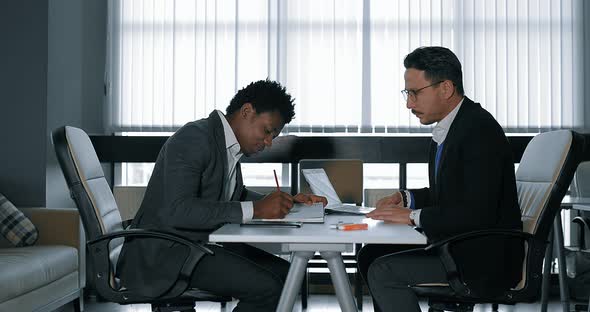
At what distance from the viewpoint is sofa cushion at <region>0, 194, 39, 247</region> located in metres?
3.89

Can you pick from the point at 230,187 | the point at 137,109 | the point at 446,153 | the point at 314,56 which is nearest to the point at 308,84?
the point at 314,56

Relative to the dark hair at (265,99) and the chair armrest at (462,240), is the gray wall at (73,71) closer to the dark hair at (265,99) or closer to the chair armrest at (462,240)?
the dark hair at (265,99)

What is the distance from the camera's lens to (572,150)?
240 cm

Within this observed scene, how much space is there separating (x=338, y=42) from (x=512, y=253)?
319 cm

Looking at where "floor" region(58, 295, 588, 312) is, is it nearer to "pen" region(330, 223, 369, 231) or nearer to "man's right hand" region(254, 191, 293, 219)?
"man's right hand" region(254, 191, 293, 219)

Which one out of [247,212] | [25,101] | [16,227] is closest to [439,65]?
[247,212]

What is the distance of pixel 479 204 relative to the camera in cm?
229

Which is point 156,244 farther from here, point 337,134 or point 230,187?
point 337,134

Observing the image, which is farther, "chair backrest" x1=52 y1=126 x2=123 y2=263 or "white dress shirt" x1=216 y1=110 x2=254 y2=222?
"white dress shirt" x1=216 y1=110 x2=254 y2=222

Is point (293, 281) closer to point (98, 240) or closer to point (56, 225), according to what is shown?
point (98, 240)

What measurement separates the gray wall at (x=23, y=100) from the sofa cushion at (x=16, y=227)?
0.47 metres

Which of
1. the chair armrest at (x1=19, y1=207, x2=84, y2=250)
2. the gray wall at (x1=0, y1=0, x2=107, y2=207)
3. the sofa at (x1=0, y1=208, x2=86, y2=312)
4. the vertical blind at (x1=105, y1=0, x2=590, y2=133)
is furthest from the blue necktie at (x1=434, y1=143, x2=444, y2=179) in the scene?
the gray wall at (x1=0, y1=0, x2=107, y2=207)

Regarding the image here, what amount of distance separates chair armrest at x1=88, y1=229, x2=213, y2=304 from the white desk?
0.16 m

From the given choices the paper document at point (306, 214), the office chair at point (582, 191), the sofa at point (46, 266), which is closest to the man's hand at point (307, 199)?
the paper document at point (306, 214)
